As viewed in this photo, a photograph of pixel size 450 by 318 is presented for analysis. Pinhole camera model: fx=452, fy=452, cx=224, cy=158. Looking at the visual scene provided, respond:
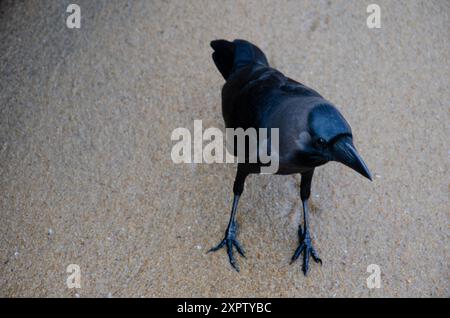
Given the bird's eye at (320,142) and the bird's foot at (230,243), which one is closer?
the bird's eye at (320,142)

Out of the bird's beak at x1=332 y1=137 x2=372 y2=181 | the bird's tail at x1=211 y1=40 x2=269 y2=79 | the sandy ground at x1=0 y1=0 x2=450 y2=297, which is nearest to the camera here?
the bird's beak at x1=332 y1=137 x2=372 y2=181

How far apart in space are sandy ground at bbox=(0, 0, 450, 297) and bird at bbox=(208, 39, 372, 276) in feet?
0.45

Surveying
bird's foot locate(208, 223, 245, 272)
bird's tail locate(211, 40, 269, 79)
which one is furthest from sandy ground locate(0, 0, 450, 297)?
bird's tail locate(211, 40, 269, 79)

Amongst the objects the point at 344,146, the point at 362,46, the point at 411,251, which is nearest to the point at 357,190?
the point at 411,251

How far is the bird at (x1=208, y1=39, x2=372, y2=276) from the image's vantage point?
1.71 m

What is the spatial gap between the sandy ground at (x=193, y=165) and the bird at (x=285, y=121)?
14cm

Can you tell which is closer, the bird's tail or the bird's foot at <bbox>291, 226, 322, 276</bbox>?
the bird's foot at <bbox>291, 226, 322, 276</bbox>

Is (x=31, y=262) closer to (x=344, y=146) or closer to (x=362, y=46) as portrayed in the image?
(x=344, y=146)

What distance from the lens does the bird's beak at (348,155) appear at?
1.68 metres

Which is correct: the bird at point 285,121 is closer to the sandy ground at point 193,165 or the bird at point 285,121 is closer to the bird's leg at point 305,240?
the bird's leg at point 305,240

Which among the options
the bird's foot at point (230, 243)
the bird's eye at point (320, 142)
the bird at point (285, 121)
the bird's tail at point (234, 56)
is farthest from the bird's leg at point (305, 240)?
the bird's tail at point (234, 56)

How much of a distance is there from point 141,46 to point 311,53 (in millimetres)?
1162

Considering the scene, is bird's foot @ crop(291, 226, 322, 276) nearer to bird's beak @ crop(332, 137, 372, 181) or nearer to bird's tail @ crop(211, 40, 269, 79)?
bird's beak @ crop(332, 137, 372, 181)

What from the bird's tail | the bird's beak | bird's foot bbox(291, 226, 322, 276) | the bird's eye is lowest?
bird's foot bbox(291, 226, 322, 276)
